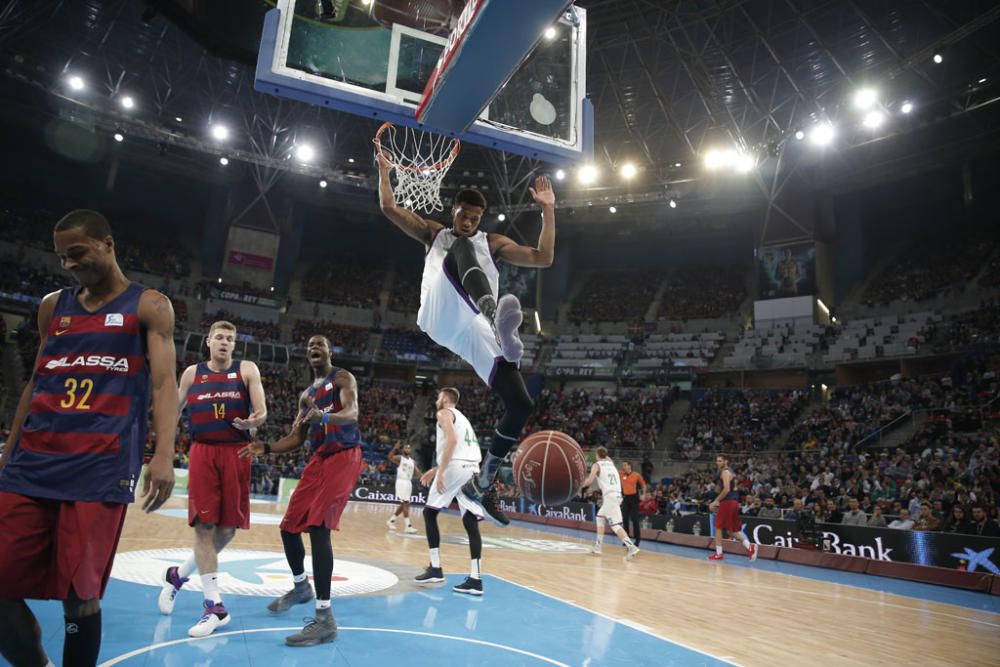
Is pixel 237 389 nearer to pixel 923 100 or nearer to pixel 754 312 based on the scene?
pixel 923 100

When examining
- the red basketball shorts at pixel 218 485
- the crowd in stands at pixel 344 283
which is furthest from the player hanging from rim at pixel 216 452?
the crowd in stands at pixel 344 283

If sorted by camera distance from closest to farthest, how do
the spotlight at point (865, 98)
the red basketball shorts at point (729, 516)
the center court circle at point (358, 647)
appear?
the center court circle at point (358, 647)
the red basketball shorts at point (729, 516)
the spotlight at point (865, 98)

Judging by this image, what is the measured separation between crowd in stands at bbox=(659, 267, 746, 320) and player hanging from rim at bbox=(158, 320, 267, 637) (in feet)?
93.3

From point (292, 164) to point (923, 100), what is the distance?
894 inches

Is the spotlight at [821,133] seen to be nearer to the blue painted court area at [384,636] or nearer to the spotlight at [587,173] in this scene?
the spotlight at [587,173]

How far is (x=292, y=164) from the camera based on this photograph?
2627cm

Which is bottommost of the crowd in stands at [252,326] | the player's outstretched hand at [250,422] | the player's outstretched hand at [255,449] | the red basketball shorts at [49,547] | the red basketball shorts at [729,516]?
the red basketball shorts at [729,516]

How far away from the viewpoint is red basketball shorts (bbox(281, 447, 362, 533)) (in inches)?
195

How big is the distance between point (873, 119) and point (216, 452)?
21.9m

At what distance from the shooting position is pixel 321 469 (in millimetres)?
5207

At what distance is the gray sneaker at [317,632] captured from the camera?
4238 millimetres

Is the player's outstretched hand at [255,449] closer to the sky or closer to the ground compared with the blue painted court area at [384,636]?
closer to the sky

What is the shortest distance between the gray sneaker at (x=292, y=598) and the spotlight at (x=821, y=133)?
21.4 m

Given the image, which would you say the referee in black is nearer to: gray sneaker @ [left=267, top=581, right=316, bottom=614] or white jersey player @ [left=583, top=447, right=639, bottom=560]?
white jersey player @ [left=583, top=447, right=639, bottom=560]
